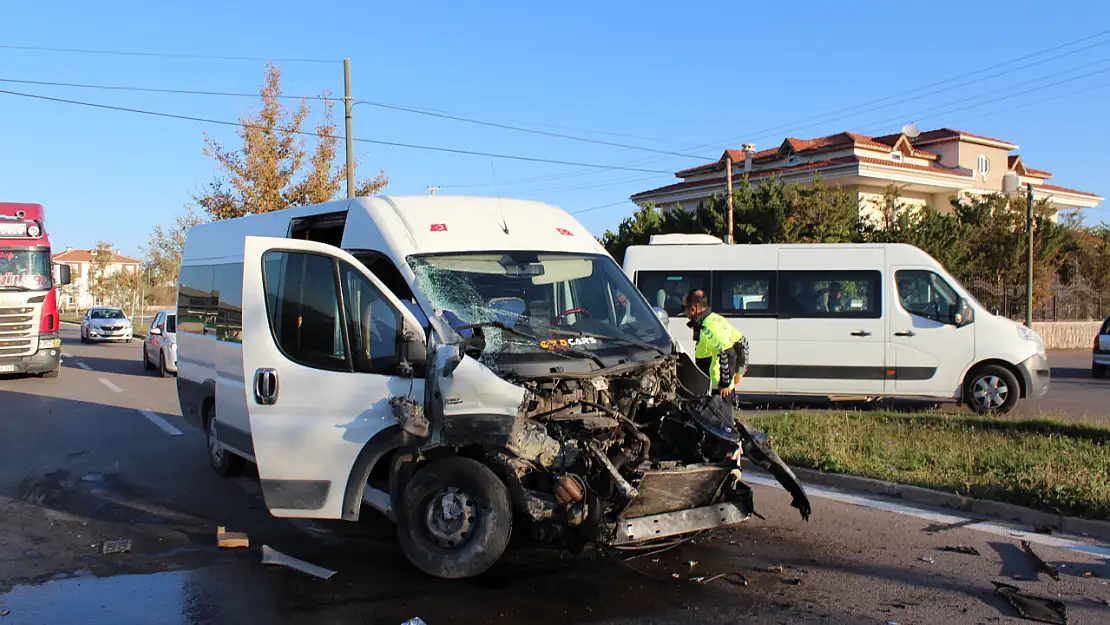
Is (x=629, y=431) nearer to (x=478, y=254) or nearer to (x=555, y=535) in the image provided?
(x=555, y=535)

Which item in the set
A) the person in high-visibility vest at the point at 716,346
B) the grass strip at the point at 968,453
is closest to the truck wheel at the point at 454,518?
the person in high-visibility vest at the point at 716,346

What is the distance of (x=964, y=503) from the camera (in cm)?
743

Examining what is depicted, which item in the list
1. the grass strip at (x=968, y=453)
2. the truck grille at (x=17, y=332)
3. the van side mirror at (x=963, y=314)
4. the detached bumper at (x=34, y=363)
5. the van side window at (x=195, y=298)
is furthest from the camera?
the detached bumper at (x=34, y=363)

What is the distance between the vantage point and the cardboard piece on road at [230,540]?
6.39 metres

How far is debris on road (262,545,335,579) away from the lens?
577 cm

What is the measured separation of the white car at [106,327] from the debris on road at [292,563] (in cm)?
3403

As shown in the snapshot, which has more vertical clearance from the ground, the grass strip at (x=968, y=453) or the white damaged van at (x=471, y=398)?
the white damaged van at (x=471, y=398)

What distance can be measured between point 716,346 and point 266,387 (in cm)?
455

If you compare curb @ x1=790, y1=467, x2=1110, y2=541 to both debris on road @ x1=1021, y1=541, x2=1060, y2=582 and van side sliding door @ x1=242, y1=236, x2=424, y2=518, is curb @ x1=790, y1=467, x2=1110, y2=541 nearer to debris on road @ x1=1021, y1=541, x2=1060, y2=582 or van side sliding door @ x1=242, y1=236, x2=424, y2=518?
debris on road @ x1=1021, y1=541, x2=1060, y2=582

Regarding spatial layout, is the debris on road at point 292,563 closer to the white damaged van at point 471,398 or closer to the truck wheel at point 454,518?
the white damaged van at point 471,398

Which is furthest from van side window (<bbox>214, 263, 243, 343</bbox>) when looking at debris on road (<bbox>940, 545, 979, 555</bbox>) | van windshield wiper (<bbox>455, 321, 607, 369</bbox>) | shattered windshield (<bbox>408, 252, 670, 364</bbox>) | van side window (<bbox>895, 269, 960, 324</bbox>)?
van side window (<bbox>895, 269, 960, 324</bbox>)

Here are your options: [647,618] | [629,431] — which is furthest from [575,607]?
[629,431]

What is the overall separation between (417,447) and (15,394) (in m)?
14.4

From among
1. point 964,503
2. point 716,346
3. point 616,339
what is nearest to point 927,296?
point 716,346
